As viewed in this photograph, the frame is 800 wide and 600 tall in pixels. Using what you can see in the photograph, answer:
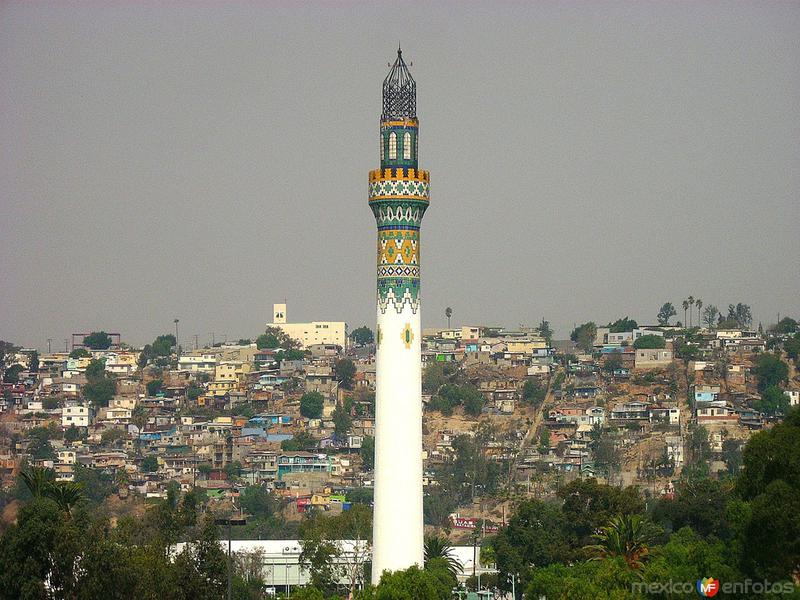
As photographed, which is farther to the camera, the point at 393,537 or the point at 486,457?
the point at 486,457

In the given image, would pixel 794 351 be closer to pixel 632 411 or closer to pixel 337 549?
pixel 632 411

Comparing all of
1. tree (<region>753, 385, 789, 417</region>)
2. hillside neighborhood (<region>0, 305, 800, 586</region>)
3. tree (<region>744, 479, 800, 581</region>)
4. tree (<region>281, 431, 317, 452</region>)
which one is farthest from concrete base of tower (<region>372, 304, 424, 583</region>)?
tree (<region>281, 431, 317, 452</region>)

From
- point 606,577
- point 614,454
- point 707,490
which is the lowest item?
point 606,577

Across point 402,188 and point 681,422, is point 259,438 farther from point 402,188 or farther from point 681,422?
point 402,188

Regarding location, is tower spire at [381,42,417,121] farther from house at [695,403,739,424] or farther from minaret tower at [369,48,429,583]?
house at [695,403,739,424]

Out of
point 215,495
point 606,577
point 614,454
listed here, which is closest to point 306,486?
point 215,495

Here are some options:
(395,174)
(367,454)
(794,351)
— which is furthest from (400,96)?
(794,351)

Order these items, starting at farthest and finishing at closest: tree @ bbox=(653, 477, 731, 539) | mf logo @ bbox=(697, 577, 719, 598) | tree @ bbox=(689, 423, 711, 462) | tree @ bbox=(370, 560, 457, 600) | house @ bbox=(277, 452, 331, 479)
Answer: house @ bbox=(277, 452, 331, 479) → tree @ bbox=(689, 423, 711, 462) → tree @ bbox=(653, 477, 731, 539) → tree @ bbox=(370, 560, 457, 600) → mf logo @ bbox=(697, 577, 719, 598)

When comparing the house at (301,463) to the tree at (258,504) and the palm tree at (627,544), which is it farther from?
the palm tree at (627,544)
